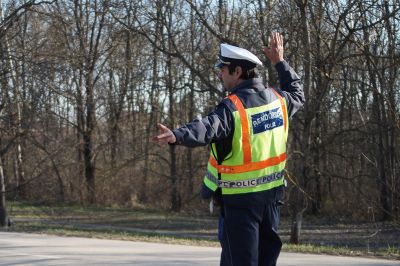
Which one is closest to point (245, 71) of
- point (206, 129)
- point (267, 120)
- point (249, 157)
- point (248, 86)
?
point (248, 86)

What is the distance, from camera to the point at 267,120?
16.2ft

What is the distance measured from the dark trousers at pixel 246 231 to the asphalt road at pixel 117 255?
4.67 meters

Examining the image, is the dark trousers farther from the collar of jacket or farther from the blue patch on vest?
the collar of jacket

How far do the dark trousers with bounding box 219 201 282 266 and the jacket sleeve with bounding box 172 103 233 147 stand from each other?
0.56 m

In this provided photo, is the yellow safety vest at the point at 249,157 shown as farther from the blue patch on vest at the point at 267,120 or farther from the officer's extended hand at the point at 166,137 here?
the officer's extended hand at the point at 166,137

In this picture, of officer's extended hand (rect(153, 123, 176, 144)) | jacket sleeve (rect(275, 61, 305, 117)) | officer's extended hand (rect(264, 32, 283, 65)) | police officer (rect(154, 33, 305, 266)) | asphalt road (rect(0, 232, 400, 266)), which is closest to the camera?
officer's extended hand (rect(153, 123, 176, 144))

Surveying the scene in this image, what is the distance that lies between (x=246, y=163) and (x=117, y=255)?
6.12m

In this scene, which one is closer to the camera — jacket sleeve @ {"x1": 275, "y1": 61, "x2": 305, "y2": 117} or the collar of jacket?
the collar of jacket

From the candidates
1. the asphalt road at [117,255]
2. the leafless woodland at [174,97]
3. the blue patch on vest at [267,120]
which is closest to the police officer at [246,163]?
the blue patch on vest at [267,120]

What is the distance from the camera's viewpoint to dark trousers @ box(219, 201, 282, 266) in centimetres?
478

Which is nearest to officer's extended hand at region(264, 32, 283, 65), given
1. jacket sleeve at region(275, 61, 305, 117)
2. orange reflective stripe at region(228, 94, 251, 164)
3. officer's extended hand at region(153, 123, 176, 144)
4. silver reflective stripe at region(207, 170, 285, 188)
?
jacket sleeve at region(275, 61, 305, 117)

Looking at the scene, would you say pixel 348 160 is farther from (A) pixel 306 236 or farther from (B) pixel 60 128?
(B) pixel 60 128

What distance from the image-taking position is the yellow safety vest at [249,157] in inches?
188

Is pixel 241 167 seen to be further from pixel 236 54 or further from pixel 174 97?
pixel 174 97
